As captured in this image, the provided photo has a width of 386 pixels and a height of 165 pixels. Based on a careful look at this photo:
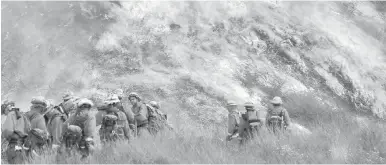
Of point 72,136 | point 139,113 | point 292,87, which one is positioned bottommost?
point 72,136

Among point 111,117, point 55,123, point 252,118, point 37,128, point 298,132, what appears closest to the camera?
point 37,128

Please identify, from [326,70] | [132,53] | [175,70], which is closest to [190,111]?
[175,70]

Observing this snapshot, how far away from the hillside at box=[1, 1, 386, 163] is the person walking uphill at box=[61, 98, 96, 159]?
904 cm

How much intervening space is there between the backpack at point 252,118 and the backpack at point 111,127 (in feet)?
8.48

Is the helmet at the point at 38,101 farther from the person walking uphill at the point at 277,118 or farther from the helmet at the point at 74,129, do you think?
the person walking uphill at the point at 277,118

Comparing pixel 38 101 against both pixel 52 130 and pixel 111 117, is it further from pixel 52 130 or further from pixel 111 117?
pixel 111 117

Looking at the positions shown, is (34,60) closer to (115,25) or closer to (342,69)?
(115,25)

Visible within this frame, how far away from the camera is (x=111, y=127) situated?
8891 millimetres

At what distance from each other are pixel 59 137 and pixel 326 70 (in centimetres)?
1448

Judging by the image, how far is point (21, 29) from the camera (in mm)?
21219

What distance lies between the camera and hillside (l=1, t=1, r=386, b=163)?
18.5m

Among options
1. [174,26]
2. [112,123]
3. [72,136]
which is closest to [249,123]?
[112,123]

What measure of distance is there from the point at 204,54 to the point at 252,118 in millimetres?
12032

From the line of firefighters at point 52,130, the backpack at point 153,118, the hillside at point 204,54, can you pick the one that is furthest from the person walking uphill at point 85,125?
the hillside at point 204,54
